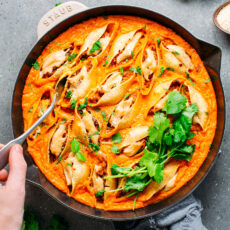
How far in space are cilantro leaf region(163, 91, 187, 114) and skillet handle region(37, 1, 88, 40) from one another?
1.32 meters

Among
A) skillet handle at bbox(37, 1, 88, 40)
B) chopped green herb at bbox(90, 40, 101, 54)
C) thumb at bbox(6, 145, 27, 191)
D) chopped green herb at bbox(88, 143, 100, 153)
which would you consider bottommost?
chopped green herb at bbox(88, 143, 100, 153)

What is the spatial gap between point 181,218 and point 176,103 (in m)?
1.23

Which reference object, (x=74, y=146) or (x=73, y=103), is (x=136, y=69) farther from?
(x=74, y=146)

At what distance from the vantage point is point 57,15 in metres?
2.91

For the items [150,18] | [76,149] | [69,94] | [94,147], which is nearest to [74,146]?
[76,149]

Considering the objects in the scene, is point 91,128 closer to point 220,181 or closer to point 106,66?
point 106,66

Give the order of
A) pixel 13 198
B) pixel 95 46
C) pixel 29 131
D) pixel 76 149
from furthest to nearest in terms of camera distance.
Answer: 1. pixel 95 46
2. pixel 76 149
3. pixel 29 131
4. pixel 13 198

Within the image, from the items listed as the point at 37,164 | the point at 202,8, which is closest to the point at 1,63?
the point at 37,164

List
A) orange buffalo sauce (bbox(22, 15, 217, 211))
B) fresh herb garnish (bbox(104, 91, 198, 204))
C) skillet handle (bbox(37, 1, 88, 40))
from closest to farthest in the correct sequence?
fresh herb garnish (bbox(104, 91, 198, 204))
orange buffalo sauce (bbox(22, 15, 217, 211))
skillet handle (bbox(37, 1, 88, 40))

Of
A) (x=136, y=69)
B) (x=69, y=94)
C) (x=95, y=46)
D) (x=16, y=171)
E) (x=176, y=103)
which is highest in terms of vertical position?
(x=95, y=46)

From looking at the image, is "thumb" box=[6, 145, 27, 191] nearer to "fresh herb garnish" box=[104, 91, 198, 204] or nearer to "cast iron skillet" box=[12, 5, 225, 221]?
"cast iron skillet" box=[12, 5, 225, 221]

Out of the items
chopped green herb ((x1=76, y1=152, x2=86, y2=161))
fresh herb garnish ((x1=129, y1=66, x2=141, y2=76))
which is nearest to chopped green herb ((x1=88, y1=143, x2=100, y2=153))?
chopped green herb ((x1=76, y1=152, x2=86, y2=161))

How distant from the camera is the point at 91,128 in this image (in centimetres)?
278

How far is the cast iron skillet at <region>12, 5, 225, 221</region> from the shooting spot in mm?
2656
